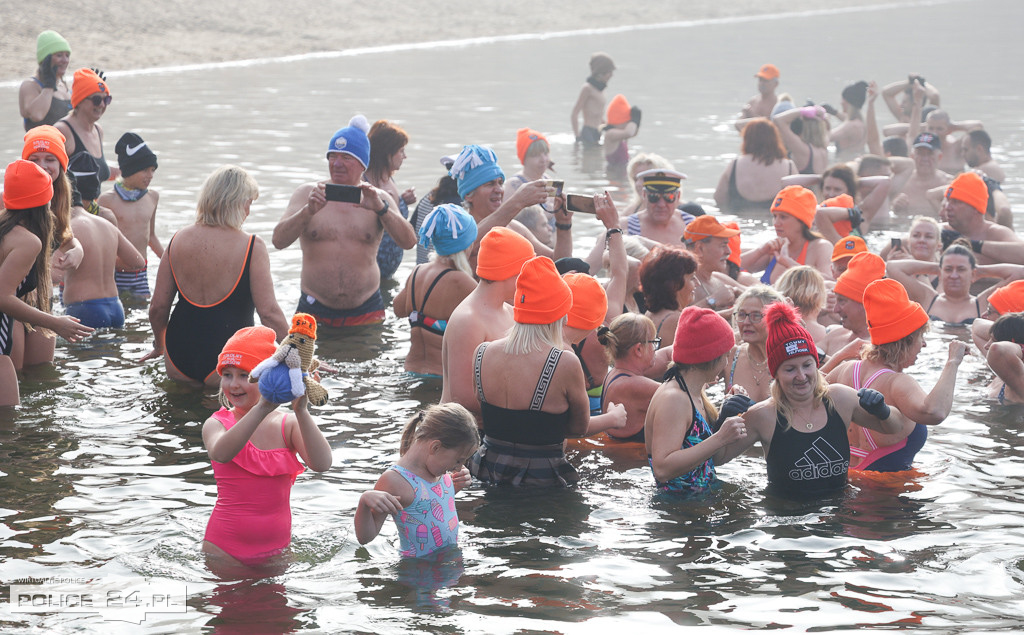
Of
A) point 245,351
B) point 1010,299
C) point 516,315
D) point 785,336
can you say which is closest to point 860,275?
point 1010,299

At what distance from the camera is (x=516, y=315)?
20.1 feet

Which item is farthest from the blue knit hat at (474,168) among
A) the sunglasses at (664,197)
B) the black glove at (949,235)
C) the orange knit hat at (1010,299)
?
the black glove at (949,235)

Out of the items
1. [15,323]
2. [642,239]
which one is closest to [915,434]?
[642,239]

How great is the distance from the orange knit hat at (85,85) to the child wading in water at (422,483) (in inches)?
306

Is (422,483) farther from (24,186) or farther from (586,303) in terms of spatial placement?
(24,186)

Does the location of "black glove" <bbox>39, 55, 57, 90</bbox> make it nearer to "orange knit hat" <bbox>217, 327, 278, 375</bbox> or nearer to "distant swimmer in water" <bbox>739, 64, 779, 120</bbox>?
"orange knit hat" <bbox>217, 327, 278, 375</bbox>

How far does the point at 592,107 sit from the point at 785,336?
52.9 ft

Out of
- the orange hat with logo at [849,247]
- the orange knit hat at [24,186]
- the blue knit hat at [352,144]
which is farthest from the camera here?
the orange hat with logo at [849,247]

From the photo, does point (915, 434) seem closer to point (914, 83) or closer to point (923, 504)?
→ point (923, 504)

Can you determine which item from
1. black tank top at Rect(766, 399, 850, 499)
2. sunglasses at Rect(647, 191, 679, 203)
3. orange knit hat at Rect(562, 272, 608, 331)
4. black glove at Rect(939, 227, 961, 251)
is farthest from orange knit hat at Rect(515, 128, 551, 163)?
black tank top at Rect(766, 399, 850, 499)

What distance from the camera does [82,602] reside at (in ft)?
16.8

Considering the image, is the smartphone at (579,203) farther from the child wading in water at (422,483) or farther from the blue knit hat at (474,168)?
the child wading in water at (422,483)

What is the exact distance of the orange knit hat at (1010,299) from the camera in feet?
28.3

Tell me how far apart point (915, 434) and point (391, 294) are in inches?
254
